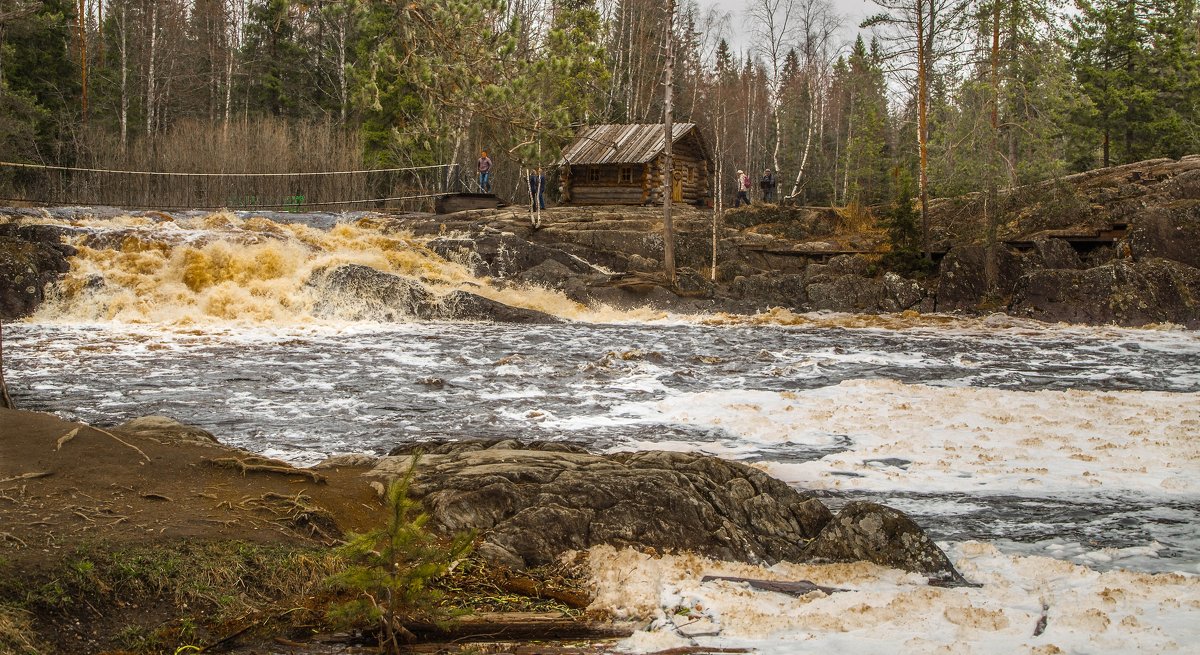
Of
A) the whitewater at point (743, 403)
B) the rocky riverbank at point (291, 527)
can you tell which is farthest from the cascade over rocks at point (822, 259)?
the rocky riverbank at point (291, 527)

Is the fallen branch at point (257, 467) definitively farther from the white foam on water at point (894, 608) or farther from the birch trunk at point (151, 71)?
the birch trunk at point (151, 71)

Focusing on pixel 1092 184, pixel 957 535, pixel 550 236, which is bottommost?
pixel 957 535

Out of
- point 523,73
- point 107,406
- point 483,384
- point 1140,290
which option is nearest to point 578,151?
point 1140,290

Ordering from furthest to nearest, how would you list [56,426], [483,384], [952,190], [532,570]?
[952,190], [483,384], [56,426], [532,570]

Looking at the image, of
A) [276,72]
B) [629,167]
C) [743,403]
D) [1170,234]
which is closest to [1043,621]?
[743,403]

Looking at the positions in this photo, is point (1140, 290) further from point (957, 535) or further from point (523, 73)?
point (523, 73)

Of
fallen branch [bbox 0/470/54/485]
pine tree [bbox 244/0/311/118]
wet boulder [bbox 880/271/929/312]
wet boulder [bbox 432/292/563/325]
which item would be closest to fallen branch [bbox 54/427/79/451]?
fallen branch [bbox 0/470/54/485]

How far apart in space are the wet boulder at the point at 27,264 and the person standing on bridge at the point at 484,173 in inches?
490

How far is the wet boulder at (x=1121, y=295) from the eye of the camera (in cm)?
2136

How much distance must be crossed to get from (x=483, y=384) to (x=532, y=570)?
824 cm

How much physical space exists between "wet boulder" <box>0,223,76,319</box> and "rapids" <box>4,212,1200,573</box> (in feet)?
1.33

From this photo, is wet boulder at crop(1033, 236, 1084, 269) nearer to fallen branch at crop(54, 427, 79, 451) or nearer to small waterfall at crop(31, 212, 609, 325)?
small waterfall at crop(31, 212, 609, 325)

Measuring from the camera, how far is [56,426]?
5.71m

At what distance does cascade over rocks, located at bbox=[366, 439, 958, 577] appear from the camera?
5605 mm
